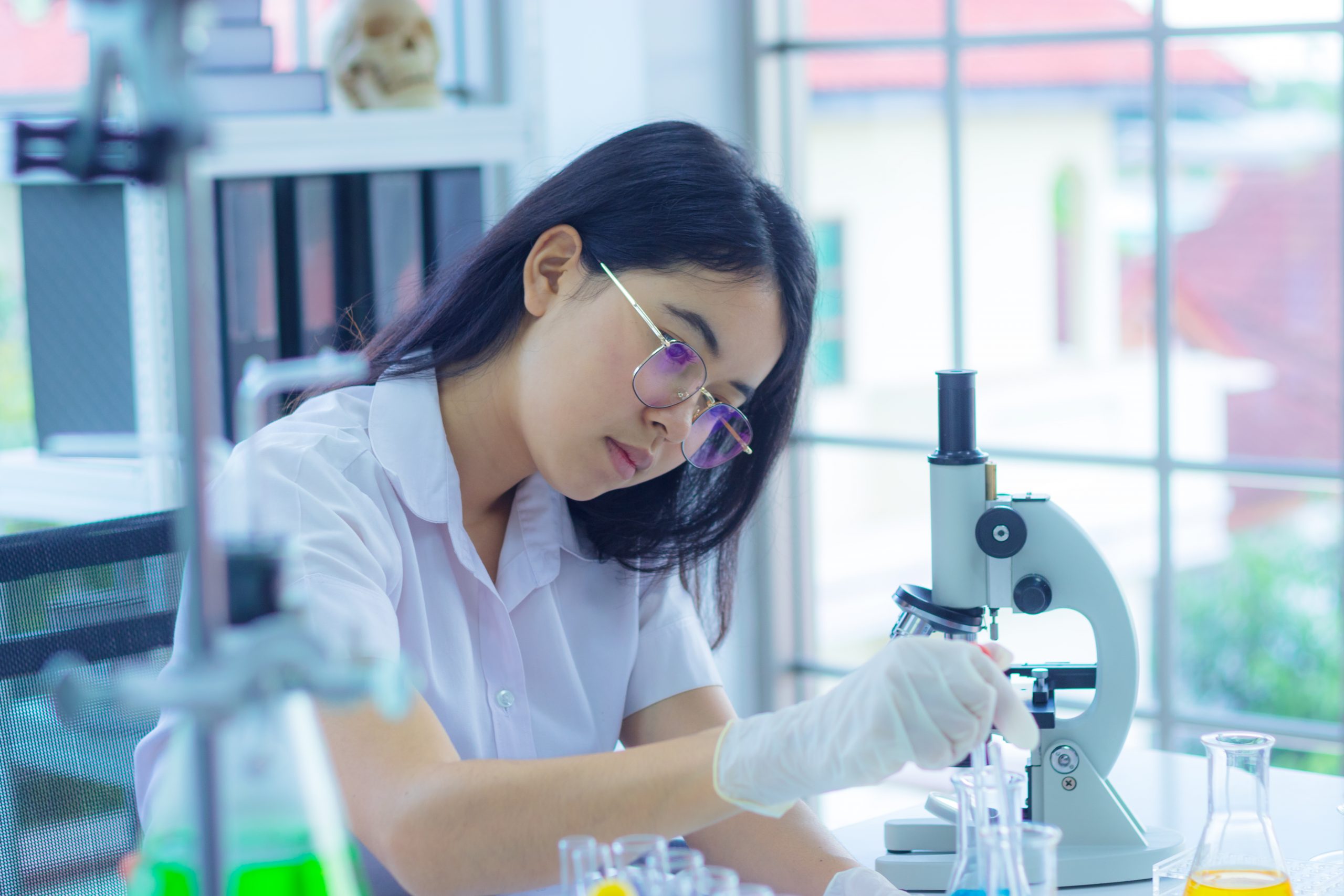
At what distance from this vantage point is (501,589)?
1.54 metres

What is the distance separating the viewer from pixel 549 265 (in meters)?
1.47

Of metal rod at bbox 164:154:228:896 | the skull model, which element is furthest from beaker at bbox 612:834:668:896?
the skull model

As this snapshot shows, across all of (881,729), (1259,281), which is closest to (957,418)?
(881,729)

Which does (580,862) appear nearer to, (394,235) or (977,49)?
(394,235)

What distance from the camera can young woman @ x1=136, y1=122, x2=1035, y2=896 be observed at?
3.58ft

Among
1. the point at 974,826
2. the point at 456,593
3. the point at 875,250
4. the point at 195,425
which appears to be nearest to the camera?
the point at 195,425

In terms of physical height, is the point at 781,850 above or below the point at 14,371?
below

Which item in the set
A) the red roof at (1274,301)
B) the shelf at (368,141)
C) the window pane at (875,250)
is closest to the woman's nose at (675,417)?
the shelf at (368,141)

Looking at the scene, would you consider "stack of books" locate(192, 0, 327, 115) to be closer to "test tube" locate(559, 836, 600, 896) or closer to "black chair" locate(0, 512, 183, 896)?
"black chair" locate(0, 512, 183, 896)

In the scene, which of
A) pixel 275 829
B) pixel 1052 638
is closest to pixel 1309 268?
pixel 1052 638

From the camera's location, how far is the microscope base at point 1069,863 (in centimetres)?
130

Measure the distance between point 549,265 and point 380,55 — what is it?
130cm

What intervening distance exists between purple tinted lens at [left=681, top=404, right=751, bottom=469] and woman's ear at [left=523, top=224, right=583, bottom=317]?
206 millimetres

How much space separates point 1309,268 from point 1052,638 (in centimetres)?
241
